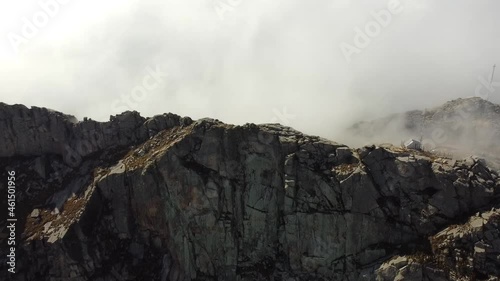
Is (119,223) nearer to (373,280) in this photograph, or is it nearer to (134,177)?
(134,177)

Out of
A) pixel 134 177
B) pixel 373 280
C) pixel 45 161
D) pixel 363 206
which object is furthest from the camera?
pixel 45 161

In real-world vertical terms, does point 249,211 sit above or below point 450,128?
below

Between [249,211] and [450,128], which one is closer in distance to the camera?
[249,211]

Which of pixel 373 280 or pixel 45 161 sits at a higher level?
pixel 45 161

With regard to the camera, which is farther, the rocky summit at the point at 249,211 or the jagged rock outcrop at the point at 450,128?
the jagged rock outcrop at the point at 450,128

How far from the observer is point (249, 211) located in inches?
2036

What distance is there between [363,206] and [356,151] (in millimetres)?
7349

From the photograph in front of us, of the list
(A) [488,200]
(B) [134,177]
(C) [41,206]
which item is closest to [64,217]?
(C) [41,206]

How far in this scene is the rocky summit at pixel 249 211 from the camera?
4509 cm

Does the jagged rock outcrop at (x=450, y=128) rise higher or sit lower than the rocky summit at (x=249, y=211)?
higher

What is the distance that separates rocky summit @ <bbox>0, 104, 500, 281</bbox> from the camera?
148 ft

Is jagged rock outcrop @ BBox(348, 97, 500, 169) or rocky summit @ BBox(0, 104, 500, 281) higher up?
jagged rock outcrop @ BBox(348, 97, 500, 169)

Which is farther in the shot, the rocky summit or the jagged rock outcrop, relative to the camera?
the jagged rock outcrop

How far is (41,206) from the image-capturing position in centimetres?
5659
